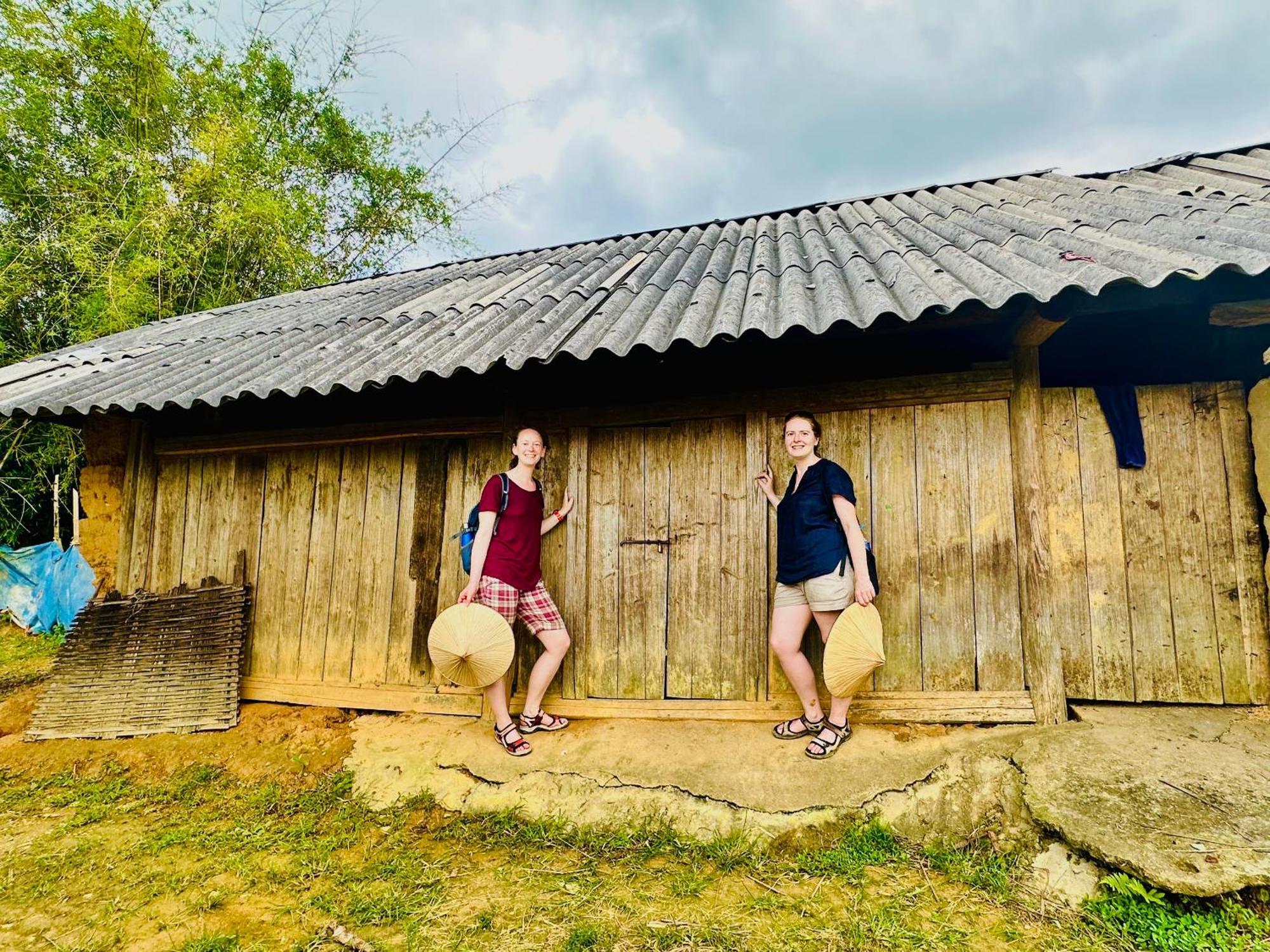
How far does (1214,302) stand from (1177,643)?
6.24ft

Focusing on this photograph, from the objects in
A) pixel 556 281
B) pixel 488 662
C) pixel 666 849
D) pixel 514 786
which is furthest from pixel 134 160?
pixel 666 849

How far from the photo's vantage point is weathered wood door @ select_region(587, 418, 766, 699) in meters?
3.55

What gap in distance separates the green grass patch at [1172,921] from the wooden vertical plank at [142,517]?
6.39 metres

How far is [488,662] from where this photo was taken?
322cm

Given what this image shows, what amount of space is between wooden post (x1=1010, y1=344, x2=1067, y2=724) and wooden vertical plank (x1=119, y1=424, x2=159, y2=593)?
6455mm

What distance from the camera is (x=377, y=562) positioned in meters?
4.21

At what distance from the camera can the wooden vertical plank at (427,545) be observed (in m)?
4.04

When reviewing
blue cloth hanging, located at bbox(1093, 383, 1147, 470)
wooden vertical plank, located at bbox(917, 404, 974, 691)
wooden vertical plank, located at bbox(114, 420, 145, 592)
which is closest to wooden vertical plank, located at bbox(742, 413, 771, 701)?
wooden vertical plank, located at bbox(917, 404, 974, 691)

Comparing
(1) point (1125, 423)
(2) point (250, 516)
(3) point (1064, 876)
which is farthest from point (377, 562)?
(1) point (1125, 423)

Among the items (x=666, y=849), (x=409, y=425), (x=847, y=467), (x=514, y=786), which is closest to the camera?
(x=666, y=849)

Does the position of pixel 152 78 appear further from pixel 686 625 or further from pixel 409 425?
pixel 686 625

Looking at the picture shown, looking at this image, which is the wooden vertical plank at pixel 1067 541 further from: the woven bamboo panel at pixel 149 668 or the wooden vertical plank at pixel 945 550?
the woven bamboo panel at pixel 149 668

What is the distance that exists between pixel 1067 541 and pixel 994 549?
516 mm

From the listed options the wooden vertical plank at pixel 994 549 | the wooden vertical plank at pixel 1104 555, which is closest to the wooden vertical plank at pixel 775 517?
the wooden vertical plank at pixel 994 549
